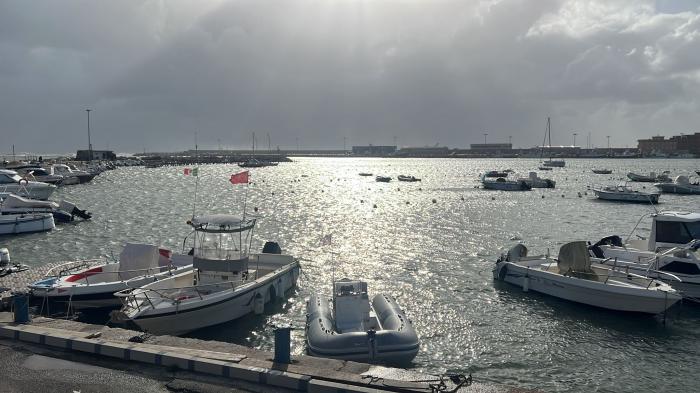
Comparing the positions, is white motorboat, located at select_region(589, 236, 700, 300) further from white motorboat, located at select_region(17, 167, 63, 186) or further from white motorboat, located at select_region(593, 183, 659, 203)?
white motorboat, located at select_region(17, 167, 63, 186)

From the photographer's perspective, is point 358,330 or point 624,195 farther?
point 624,195

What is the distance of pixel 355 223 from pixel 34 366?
42824 millimetres

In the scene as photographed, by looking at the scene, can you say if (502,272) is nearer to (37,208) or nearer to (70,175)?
(37,208)

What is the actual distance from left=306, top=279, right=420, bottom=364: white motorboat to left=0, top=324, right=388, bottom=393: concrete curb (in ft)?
15.8

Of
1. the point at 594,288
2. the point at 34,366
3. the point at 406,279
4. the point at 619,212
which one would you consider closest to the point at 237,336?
the point at 34,366

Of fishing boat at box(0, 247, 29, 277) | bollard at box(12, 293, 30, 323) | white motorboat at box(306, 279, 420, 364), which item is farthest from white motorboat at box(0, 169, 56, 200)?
white motorboat at box(306, 279, 420, 364)

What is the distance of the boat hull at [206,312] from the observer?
19.2m

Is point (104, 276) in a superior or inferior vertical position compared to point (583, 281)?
Answer: superior

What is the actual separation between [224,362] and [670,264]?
22156 mm

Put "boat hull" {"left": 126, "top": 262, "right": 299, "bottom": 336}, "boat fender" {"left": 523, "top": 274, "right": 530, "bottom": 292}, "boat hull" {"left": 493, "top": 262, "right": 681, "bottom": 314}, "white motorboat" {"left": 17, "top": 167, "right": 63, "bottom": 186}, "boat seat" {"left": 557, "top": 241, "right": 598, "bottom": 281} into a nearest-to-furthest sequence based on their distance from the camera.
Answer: "boat hull" {"left": 126, "top": 262, "right": 299, "bottom": 336}, "boat hull" {"left": 493, "top": 262, "right": 681, "bottom": 314}, "boat seat" {"left": 557, "top": 241, "right": 598, "bottom": 281}, "boat fender" {"left": 523, "top": 274, "right": 530, "bottom": 292}, "white motorboat" {"left": 17, "top": 167, "right": 63, "bottom": 186}

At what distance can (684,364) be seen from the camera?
749 inches

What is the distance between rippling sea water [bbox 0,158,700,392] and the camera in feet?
62.1

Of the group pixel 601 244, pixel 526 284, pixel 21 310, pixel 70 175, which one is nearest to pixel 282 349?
pixel 21 310

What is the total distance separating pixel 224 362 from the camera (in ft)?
42.8
